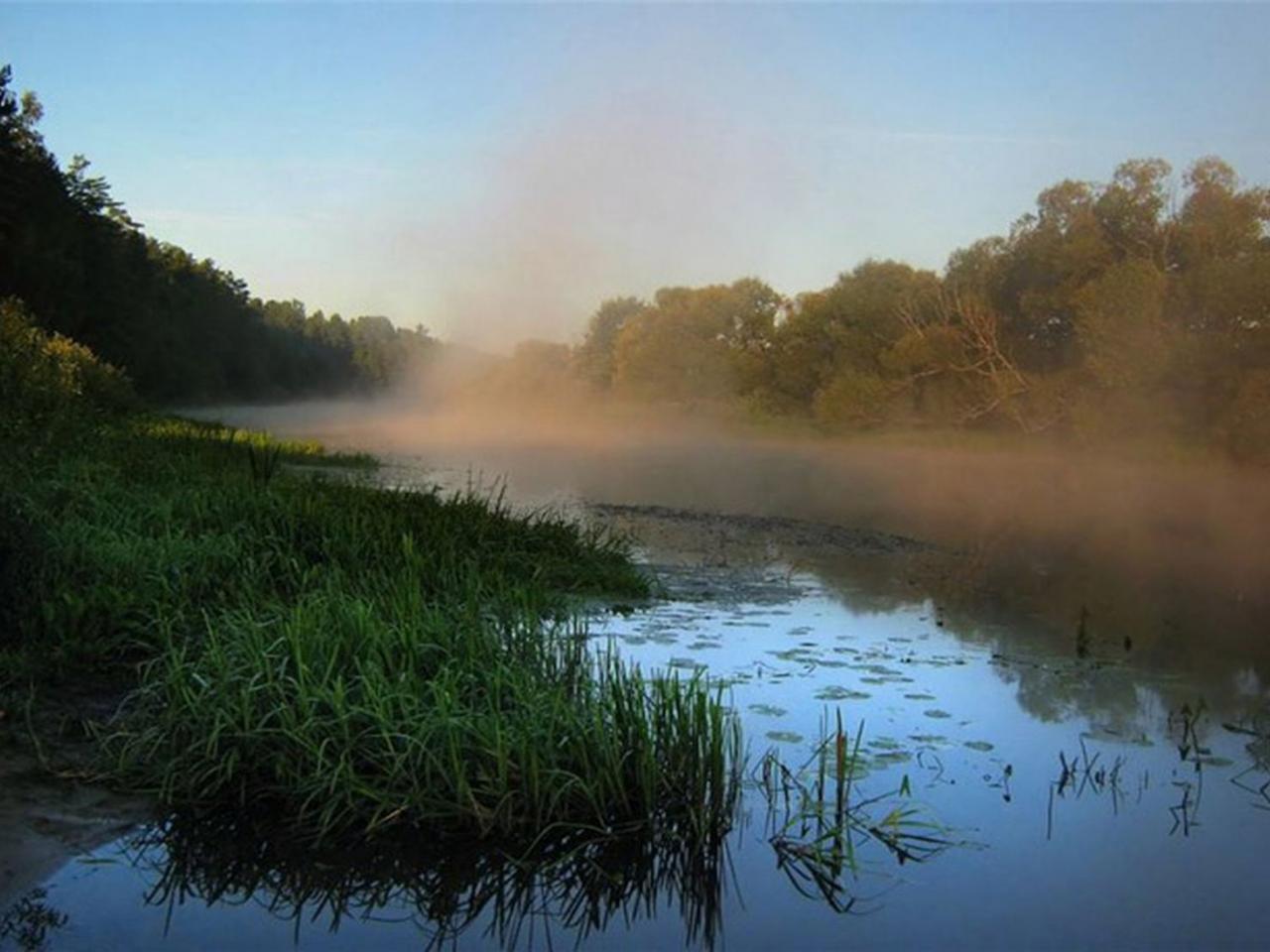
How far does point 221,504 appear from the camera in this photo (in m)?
8.79

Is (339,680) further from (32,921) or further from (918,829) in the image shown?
(918,829)

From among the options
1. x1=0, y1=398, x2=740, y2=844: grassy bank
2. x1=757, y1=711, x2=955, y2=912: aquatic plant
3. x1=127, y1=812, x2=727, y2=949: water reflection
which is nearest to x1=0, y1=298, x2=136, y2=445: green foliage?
x1=0, y1=398, x2=740, y2=844: grassy bank

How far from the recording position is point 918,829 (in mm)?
4590

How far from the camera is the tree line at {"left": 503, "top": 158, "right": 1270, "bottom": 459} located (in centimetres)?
2822

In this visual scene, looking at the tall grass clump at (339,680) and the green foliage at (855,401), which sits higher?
the green foliage at (855,401)

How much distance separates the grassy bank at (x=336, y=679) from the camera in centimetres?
429

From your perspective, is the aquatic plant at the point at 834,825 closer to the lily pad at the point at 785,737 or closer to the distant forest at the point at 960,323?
the lily pad at the point at 785,737

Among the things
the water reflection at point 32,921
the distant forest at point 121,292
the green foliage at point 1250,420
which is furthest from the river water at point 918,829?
the distant forest at point 121,292

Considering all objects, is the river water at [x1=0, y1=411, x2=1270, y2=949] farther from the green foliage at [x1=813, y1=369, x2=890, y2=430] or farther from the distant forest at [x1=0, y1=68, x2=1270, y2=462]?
the green foliage at [x1=813, y1=369, x2=890, y2=430]

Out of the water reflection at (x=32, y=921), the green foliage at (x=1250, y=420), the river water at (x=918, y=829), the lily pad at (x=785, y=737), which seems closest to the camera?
the water reflection at (x=32, y=921)

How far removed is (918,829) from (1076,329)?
29702mm

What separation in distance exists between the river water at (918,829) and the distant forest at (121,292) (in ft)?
83.9

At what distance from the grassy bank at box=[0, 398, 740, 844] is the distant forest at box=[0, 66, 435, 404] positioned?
75.2 feet

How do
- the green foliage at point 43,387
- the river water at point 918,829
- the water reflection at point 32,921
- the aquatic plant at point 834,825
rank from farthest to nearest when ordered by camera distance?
1. the green foliage at point 43,387
2. the aquatic plant at point 834,825
3. the river water at point 918,829
4. the water reflection at point 32,921
